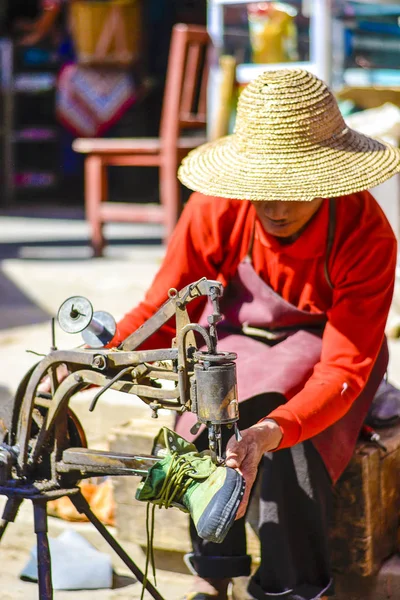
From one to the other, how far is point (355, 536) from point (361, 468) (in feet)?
0.64

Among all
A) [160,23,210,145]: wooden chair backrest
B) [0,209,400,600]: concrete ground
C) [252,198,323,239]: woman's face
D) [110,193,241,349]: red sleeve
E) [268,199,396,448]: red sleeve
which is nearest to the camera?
[268,199,396,448]: red sleeve

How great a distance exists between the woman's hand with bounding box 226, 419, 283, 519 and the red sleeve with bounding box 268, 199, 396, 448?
146mm

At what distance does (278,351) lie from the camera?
8.20 ft

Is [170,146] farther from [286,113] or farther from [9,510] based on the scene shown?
[9,510]

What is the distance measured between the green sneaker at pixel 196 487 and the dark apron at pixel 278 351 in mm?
418

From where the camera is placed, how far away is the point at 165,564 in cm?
289

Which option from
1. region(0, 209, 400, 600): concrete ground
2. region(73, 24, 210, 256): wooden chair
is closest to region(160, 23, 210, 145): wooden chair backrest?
region(73, 24, 210, 256): wooden chair

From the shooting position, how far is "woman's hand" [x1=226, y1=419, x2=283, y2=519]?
6.28 feet

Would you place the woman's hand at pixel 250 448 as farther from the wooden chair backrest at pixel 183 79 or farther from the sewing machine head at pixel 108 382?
the wooden chair backrest at pixel 183 79

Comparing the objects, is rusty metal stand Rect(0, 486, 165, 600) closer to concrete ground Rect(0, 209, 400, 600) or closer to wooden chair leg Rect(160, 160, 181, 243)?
concrete ground Rect(0, 209, 400, 600)

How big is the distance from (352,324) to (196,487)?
68cm

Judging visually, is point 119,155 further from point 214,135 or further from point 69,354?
→ point 69,354

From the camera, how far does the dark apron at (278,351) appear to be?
7.88 ft

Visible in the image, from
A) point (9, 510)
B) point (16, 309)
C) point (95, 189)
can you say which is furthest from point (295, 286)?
point (95, 189)
